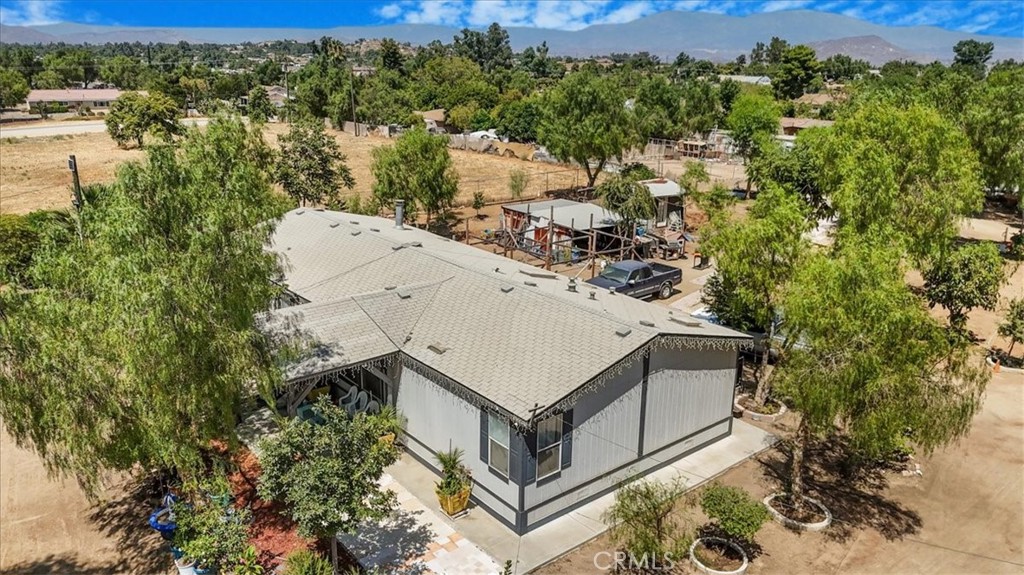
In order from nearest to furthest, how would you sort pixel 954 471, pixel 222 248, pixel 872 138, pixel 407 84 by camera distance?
pixel 222 248 < pixel 954 471 < pixel 872 138 < pixel 407 84

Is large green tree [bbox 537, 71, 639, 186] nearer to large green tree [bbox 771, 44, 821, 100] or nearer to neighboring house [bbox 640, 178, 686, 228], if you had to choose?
neighboring house [bbox 640, 178, 686, 228]

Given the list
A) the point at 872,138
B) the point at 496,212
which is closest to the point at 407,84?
the point at 496,212

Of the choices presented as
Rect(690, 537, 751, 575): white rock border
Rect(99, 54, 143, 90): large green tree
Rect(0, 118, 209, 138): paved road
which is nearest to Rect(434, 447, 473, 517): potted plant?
Rect(690, 537, 751, 575): white rock border

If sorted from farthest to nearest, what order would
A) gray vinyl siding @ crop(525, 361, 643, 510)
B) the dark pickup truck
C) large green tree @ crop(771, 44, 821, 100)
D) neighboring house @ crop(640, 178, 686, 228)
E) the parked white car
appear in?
large green tree @ crop(771, 44, 821, 100) < the parked white car < neighboring house @ crop(640, 178, 686, 228) < the dark pickup truck < gray vinyl siding @ crop(525, 361, 643, 510)

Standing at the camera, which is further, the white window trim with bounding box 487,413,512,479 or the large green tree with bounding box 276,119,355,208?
the large green tree with bounding box 276,119,355,208

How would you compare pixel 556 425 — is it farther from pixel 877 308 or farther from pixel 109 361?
pixel 109 361

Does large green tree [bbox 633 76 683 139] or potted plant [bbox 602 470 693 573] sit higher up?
large green tree [bbox 633 76 683 139]

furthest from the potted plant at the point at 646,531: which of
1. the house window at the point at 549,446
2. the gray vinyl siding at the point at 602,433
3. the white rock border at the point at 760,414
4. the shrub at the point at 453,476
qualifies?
the white rock border at the point at 760,414

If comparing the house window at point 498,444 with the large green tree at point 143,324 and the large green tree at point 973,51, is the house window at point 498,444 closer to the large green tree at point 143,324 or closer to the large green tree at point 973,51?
the large green tree at point 143,324
